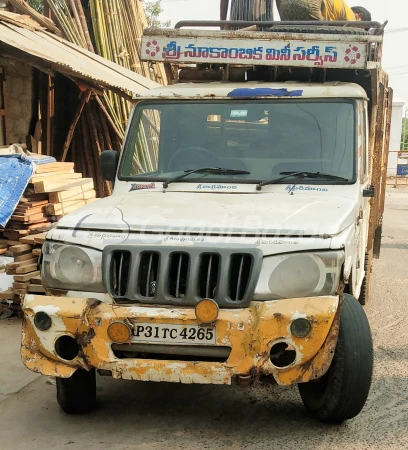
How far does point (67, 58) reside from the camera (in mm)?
9102

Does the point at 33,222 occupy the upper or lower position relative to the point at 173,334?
lower

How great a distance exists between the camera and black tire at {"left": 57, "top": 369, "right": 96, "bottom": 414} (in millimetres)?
4316

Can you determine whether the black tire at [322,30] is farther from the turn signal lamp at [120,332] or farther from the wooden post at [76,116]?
the wooden post at [76,116]

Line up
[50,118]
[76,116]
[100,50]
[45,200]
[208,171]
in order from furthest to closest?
1. [100,50]
2. [50,118]
3. [76,116]
4. [45,200]
5. [208,171]

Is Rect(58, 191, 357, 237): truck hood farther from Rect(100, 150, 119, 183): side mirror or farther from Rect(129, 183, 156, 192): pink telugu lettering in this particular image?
Rect(100, 150, 119, 183): side mirror

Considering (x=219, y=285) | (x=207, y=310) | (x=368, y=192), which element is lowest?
(x=207, y=310)

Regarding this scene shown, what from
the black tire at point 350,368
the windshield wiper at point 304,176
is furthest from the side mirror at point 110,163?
the black tire at point 350,368

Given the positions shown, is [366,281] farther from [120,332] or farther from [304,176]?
[120,332]

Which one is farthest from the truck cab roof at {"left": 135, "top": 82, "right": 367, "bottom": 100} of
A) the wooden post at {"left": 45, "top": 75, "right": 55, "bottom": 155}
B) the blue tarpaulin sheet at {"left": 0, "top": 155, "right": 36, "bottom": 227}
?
the wooden post at {"left": 45, "top": 75, "right": 55, "bottom": 155}

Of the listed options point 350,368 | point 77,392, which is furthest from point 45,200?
point 350,368

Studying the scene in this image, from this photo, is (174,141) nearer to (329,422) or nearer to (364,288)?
(329,422)

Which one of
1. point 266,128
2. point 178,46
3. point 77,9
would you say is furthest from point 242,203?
point 77,9

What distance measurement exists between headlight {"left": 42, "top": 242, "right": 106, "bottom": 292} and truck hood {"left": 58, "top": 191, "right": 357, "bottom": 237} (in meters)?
0.15

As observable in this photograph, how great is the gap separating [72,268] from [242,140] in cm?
169
